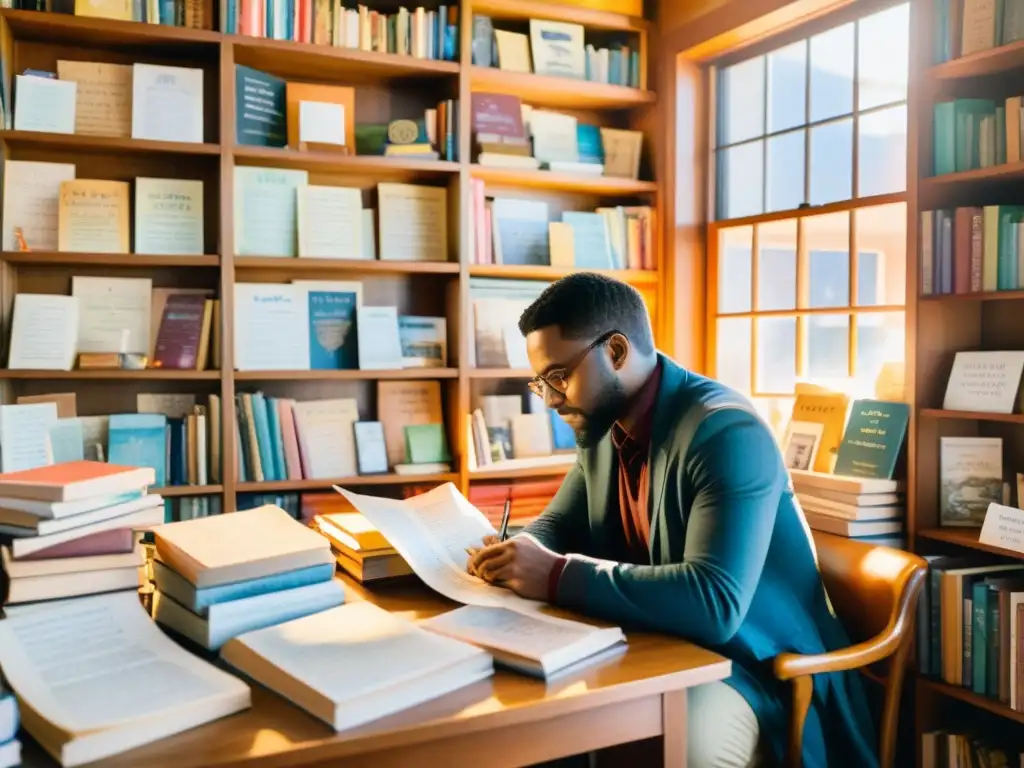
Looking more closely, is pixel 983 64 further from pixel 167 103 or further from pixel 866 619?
pixel 167 103

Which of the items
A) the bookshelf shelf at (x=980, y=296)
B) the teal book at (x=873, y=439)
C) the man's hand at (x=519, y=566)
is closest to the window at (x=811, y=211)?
the teal book at (x=873, y=439)

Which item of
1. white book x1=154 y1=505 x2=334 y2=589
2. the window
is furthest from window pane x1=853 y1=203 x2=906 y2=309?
white book x1=154 y1=505 x2=334 y2=589

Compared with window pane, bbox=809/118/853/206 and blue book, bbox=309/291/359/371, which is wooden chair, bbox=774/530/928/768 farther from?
blue book, bbox=309/291/359/371

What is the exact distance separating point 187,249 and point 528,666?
93.3 inches

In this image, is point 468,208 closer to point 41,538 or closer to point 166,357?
point 166,357

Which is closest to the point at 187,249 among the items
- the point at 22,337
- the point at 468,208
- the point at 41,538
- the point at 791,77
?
the point at 22,337

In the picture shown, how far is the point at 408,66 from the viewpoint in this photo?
316 cm

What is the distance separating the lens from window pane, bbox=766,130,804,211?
3162 millimetres

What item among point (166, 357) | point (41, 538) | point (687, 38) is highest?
point (687, 38)

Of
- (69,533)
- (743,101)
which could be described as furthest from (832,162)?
(69,533)

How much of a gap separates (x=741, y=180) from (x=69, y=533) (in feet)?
9.22

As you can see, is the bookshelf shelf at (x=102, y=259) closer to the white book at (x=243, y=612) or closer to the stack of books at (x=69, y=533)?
the stack of books at (x=69, y=533)

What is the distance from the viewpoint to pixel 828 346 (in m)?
3.03

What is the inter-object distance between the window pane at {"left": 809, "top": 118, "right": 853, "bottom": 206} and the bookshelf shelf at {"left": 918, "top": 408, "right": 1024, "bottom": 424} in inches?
33.5
